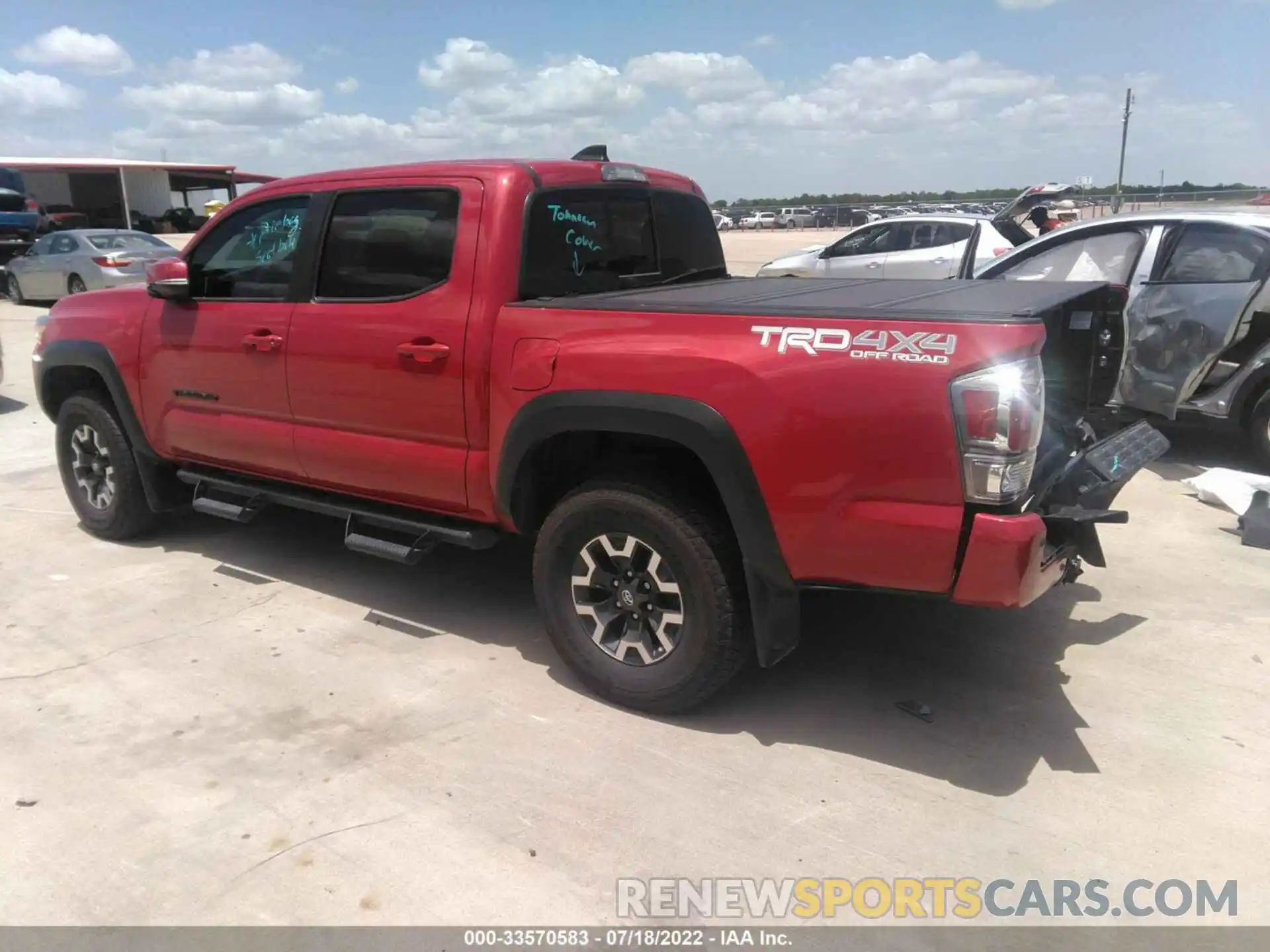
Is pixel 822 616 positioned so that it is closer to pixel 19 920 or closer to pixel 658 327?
pixel 658 327

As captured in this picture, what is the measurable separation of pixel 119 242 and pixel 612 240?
1565cm

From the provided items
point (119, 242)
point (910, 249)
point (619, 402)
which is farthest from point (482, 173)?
point (119, 242)

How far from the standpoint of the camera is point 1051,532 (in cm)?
321

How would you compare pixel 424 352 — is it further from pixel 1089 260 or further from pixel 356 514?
pixel 1089 260

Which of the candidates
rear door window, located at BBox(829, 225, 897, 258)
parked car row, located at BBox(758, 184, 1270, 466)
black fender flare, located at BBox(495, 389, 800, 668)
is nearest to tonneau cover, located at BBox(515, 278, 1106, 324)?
black fender flare, located at BBox(495, 389, 800, 668)

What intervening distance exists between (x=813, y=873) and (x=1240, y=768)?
1623 mm

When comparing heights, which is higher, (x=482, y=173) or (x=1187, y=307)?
(x=482, y=173)

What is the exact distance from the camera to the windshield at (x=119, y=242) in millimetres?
16641

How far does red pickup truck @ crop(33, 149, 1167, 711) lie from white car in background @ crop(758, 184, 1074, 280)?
8.56 m

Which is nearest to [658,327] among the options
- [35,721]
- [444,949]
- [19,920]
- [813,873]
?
[813,873]

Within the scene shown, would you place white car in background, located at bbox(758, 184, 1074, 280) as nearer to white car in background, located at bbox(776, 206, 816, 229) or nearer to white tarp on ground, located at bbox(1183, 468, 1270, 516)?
white tarp on ground, located at bbox(1183, 468, 1270, 516)

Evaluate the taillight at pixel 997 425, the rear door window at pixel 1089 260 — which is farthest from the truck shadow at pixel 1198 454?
the taillight at pixel 997 425

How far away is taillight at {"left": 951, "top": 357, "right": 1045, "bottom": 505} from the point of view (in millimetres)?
2805

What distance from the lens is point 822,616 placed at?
14.8 ft
